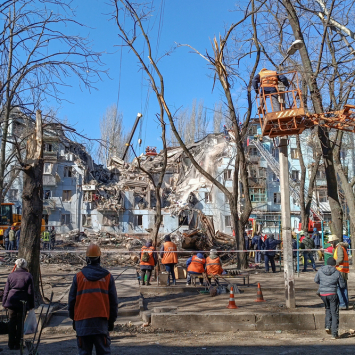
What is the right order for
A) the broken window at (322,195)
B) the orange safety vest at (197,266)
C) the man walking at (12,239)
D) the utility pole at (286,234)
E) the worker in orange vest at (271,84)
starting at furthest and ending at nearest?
the broken window at (322,195) < the man walking at (12,239) < the orange safety vest at (197,266) < the worker in orange vest at (271,84) < the utility pole at (286,234)

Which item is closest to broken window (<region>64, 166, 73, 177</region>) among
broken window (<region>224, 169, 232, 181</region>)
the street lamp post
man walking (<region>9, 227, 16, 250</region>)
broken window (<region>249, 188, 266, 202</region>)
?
broken window (<region>224, 169, 232, 181</region>)

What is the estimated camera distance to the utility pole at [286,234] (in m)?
9.12

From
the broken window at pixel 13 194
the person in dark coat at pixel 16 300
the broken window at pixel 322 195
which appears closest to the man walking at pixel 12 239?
the person in dark coat at pixel 16 300

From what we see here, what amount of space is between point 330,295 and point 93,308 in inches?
209

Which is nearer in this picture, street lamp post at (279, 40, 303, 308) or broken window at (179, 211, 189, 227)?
street lamp post at (279, 40, 303, 308)

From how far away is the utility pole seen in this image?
9125 mm

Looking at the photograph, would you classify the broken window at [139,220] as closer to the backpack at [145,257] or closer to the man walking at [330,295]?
the backpack at [145,257]

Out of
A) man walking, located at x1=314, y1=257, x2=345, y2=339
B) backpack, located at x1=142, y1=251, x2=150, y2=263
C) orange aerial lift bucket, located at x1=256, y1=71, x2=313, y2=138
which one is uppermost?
orange aerial lift bucket, located at x1=256, y1=71, x2=313, y2=138

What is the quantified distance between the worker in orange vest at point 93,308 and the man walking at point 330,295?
505 cm

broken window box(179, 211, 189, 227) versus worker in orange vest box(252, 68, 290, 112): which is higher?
worker in orange vest box(252, 68, 290, 112)

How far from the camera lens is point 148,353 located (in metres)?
6.61

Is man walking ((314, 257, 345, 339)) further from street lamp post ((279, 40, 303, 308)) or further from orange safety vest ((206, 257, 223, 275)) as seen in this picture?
orange safety vest ((206, 257, 223, 275))

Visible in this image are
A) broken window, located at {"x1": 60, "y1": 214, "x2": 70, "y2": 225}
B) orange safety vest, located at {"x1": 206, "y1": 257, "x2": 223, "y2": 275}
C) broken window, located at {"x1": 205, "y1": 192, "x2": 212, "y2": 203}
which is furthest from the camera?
broken window, located at {"x1": 60, "y1": 214, "x2": 70, "y2": 225}

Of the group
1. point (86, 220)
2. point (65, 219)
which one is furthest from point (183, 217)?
point (65, 219)
